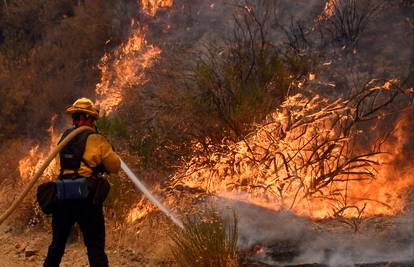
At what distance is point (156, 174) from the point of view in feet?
23.6

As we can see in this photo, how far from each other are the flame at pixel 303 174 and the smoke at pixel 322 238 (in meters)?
0.25

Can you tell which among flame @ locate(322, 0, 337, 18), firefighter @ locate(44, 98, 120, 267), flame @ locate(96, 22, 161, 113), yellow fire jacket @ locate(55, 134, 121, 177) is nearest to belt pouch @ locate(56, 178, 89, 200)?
firefighter @ locate(44, 98, 120, 267)

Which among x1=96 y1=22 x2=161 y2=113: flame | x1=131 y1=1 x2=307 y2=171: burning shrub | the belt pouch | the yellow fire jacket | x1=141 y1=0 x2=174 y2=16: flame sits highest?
x1=141 y1=0 x2=174 y2=16: flame

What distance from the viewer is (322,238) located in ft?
15.0

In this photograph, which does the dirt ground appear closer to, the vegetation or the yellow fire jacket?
the yellow fire jacket

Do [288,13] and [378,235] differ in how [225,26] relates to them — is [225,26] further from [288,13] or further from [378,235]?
[378,235]

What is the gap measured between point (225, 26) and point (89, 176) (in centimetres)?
941

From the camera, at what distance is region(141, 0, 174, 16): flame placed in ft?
Result: 44.9

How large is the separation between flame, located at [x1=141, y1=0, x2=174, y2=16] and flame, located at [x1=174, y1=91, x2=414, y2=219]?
8.35m

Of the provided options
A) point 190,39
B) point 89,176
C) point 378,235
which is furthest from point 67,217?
point 190,39

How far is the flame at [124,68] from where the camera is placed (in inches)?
450

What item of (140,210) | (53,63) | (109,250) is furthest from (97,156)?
(53,63)

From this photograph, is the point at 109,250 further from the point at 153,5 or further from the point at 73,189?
the point at 153,5

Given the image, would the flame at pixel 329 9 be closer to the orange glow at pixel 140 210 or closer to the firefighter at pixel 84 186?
the orange glow at pixel 140 210
